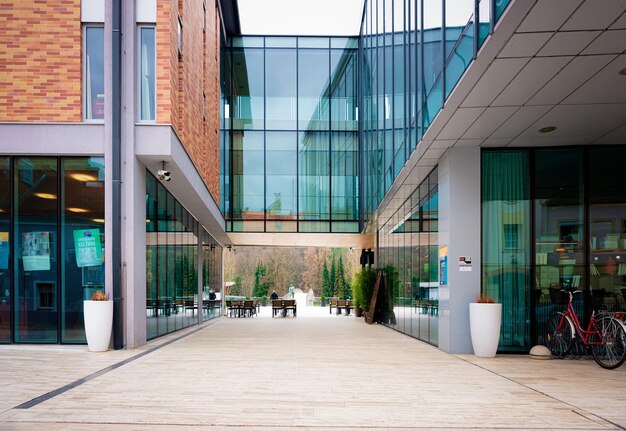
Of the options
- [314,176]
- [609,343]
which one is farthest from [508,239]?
[314,176]

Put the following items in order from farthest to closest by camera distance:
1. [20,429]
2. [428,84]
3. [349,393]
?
[428,84]
[349,393]
[20,429]

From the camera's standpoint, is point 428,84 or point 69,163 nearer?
point 428,84

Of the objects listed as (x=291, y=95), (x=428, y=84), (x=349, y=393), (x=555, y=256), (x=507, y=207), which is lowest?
(x=349, y=393)

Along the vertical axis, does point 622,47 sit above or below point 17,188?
above

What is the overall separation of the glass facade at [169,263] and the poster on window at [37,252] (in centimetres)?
202

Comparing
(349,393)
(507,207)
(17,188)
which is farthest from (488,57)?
(17,188)

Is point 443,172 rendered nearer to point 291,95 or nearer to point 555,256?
point 555,256

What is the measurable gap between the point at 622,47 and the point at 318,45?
81.5 feet

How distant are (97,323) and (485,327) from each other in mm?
6653

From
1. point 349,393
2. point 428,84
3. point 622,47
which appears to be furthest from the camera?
point 428,84

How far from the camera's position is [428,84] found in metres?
11.4

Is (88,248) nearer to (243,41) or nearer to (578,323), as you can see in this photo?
(578,323)

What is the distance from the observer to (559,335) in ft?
35.9

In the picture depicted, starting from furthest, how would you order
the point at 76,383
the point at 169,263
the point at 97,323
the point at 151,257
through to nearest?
the point at 169,263
the point at 151,257
the point at 97,323
the point at 76,383
